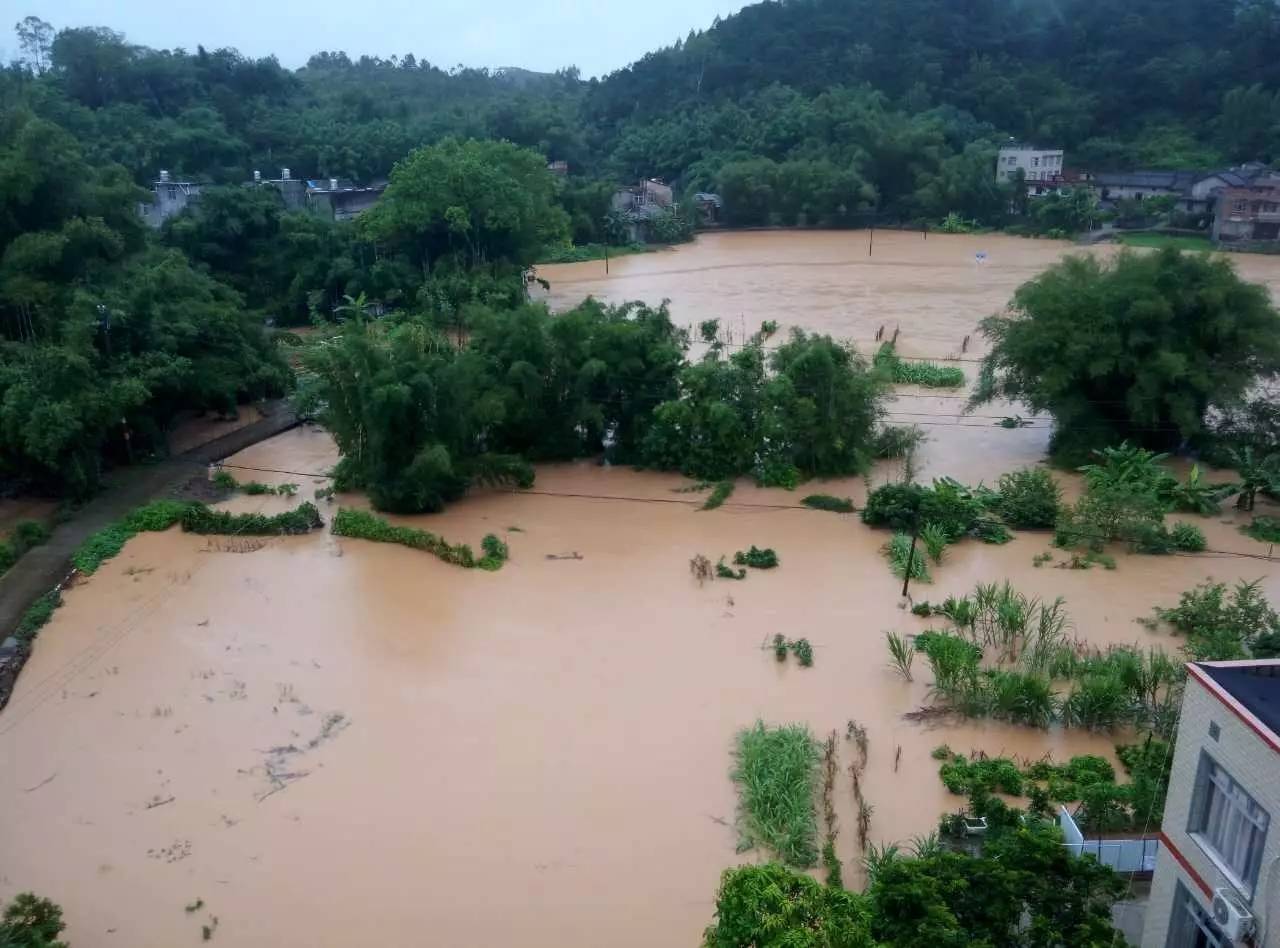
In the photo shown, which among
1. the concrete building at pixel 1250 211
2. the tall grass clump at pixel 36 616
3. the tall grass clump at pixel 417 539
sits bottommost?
the tall grass clump at pixel 36 616

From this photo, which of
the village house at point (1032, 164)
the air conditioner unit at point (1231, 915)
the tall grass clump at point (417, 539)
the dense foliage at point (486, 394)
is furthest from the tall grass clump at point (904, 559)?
the village house at point (1032, 164)

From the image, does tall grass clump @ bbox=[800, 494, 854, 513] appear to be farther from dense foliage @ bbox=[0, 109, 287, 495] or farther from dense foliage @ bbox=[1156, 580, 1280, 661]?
dense foliage @ bbox=[0, 109, 287, 495]

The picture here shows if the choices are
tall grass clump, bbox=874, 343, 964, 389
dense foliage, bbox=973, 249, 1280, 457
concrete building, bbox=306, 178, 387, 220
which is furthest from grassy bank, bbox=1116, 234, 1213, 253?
concrete building, bbox=306, 178, 387, 220

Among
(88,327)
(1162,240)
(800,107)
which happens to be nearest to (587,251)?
(800,107)

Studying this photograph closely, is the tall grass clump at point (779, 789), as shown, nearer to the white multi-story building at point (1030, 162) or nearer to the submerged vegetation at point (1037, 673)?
the submerged vegetation at point (1037, 673)

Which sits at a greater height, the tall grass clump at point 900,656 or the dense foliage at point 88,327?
the dense foliage at point 88,327

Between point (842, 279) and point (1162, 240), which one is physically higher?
point (1162, 240)

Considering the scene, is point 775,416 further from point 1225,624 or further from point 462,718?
point 462,718
